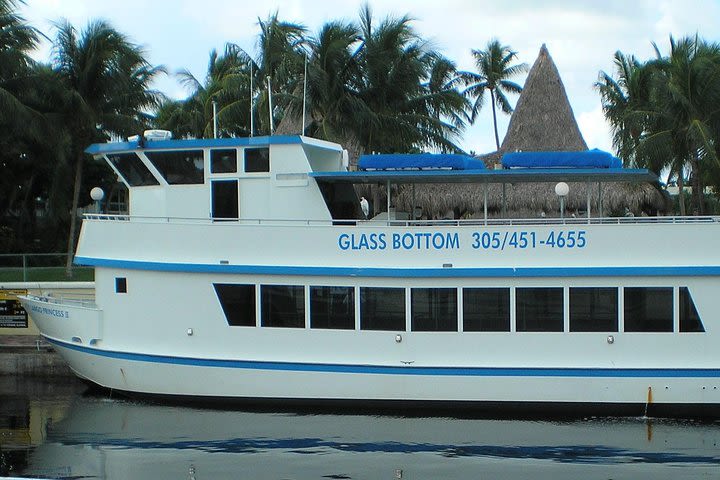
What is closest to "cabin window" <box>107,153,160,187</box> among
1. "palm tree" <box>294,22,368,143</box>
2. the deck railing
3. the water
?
the deck railing

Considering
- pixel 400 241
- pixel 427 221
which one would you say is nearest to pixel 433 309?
pixel 400 241

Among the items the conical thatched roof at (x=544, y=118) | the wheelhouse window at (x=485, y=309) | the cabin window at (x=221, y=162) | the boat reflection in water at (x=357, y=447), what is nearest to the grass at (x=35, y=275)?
the boat reflection in water at (x=357, y=447)

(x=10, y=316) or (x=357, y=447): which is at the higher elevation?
(x=10, y=316)

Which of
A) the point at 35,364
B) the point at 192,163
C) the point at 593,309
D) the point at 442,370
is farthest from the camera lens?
the point at 35,364

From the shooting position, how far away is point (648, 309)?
499 inches

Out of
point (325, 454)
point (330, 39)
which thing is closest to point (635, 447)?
point (325, 454)

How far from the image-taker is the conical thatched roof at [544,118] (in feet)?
70.4

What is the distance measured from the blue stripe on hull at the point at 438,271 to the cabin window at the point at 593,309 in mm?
252

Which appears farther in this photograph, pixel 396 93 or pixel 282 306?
pixel 396 93

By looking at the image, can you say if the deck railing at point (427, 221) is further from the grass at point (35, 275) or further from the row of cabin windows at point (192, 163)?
the grass at point (35, 275)

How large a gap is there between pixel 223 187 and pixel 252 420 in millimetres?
3532

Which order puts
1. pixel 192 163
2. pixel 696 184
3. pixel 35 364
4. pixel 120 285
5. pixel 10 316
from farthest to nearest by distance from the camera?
pixel 696 184
pixel 10 316
pixel 35 364
pixel 192 163
pixel 120 285

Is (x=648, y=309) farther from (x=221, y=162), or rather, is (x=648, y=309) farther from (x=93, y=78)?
(x=93, y=78)

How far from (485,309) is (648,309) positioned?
218cm
